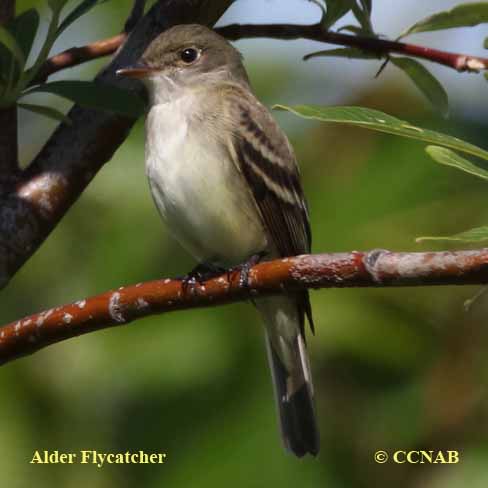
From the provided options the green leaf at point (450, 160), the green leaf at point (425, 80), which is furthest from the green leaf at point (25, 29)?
the green leaf at point (450, 160)

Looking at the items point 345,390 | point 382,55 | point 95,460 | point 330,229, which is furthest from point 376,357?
point 382,55

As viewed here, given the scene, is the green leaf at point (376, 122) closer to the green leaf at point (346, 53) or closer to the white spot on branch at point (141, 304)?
the white spot on branch at point (141, 304)

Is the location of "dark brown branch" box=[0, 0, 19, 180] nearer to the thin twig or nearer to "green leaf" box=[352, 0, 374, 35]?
the thin twig

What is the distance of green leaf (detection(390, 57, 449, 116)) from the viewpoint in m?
2.59

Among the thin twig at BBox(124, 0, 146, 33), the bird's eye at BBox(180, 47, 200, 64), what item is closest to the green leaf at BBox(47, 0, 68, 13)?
the thin twig at BBox(124, 0, 146, 33)

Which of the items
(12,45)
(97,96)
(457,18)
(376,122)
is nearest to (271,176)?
(457,18)

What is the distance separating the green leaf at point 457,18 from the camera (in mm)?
2385

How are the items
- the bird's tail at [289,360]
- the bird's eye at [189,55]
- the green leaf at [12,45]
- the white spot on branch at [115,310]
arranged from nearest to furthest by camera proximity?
the white spot on branch at [115,310]
the green leaf at [12,45]
the bird's tail at [289,360]
the bird's eye at [189,55]

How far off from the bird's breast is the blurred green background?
1.09 ft

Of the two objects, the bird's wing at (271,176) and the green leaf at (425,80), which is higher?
the bird's wing at (271,176)

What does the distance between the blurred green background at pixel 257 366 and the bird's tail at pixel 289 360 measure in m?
0.05

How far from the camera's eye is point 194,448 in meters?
3.32

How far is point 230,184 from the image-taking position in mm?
3230

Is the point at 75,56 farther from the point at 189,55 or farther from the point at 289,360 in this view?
the point at 289,360
